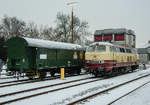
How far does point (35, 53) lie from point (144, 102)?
9287 millimetres

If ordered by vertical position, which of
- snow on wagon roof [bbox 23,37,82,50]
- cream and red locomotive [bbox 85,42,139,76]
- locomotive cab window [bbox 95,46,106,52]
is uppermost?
snow on wagon roof [bbox 23,37,82,50]

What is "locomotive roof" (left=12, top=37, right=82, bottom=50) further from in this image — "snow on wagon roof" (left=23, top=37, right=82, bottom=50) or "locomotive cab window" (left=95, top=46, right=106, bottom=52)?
"locomotive cab window" (left=95, top=46, right=106, bottom=52)

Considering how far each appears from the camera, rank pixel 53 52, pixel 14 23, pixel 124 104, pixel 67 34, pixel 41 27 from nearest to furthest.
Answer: pixel 124 104 → pixel 53 52 → pixel 67 34 → pixel 14 23 → pixel 41 27

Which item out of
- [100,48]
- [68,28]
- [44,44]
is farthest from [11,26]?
[100,48]

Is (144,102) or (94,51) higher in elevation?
(94,51)

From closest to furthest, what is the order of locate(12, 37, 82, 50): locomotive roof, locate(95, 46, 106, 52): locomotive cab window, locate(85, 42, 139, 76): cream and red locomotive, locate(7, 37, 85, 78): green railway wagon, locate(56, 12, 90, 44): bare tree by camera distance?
locate(7, 37, 85, 78): green railway wagon < locate(12, 37, 82, 50): locomotive roof < locate(85, 42, 139, 76): cream and red locomotive < locate(95, 46, 106, 52): locomotive cab window < locate(56, 12, 90, 44): bare tree

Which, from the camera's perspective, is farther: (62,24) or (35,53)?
(62,24)

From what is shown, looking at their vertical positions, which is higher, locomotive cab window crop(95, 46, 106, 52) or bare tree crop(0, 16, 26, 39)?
bare tree crop(0, 16, 26, 39)

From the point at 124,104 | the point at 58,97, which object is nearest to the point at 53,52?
the point at 58,97

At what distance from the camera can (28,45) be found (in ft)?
48.6

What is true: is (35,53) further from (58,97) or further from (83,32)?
(83,32)

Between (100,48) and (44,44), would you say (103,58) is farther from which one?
(44,44)

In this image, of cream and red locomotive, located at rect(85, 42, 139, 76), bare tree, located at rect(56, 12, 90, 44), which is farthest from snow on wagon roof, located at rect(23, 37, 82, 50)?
bare tree, located at rect(56, 12, 90, 44)

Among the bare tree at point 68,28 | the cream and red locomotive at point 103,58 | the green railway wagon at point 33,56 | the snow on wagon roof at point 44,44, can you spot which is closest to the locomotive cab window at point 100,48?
the cream and red locomotive at point 103,58
